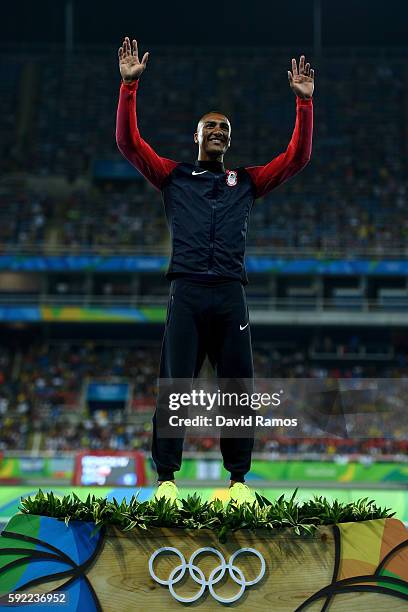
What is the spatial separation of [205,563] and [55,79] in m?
45.8

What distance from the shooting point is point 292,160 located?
17.3ft

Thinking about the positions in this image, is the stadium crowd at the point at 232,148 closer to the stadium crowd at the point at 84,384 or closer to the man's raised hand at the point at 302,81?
the stadium crowd at the point at 84,384

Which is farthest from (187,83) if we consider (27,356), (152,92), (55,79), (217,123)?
(217,123)

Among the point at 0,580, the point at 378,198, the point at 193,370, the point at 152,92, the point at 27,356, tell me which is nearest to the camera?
the point at 0,580

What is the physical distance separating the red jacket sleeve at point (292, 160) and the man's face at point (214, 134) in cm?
22

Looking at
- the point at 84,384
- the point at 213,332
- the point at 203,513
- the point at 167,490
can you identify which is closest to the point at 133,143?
the point at 213,332

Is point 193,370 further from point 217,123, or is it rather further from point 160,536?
point 217,123

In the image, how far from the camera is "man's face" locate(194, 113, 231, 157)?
203 inches

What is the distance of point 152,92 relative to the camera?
46812 mm

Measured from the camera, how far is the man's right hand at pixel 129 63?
5051 mm

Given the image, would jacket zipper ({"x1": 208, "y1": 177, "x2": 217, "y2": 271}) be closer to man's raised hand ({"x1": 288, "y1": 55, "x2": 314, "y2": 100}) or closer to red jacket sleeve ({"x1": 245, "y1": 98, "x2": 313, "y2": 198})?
red jacket sleeve ({"x1": 245, "y1": 98, "x2": 313, "y2": 198})

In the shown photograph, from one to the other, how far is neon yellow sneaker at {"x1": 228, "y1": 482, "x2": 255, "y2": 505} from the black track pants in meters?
0.05

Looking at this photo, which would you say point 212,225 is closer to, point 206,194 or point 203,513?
point 206,194

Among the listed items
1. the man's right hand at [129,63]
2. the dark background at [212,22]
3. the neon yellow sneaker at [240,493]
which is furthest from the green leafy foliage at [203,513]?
the dark background at [212,22]
